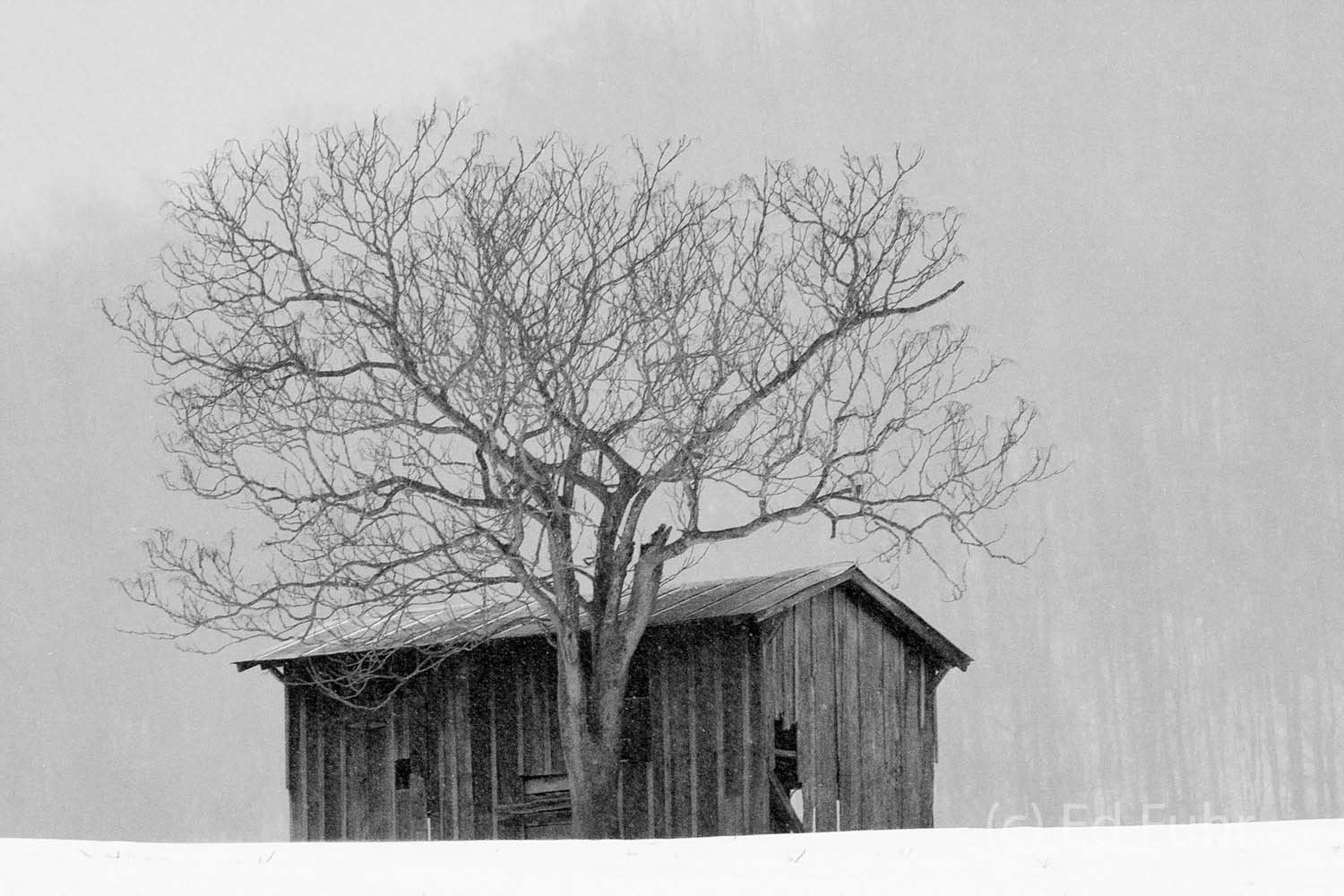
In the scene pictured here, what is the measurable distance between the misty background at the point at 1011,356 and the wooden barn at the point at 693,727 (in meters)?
41.1

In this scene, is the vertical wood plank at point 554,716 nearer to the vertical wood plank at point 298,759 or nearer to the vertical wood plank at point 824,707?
the vertical wood plank at point 824,707

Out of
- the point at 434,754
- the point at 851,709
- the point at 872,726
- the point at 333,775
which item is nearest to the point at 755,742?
the point at 851,709

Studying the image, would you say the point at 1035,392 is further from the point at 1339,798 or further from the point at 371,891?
the point at 371,891

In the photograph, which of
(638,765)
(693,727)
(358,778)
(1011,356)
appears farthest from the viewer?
(1011,356)

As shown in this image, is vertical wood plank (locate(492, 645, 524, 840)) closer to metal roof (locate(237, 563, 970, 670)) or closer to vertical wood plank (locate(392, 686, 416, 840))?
metal roof (locate(237, 563, 970, 670))

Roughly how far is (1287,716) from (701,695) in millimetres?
54414

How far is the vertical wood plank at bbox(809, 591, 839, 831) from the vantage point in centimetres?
1925

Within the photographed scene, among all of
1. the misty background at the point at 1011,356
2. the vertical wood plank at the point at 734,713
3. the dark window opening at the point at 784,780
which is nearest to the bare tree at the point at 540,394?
the vertical wood plank at the point at 734,713

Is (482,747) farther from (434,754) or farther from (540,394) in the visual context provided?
(540,394)

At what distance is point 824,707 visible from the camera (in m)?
19.4

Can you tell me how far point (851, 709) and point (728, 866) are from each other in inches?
404

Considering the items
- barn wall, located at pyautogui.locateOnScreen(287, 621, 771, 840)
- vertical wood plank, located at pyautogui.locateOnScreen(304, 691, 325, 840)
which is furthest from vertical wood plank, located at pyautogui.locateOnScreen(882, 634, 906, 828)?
vertical wood plank, located at pyautogui.locateOnScreen(304, 691, 325, 840)

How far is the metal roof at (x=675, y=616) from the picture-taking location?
18734 millimetres

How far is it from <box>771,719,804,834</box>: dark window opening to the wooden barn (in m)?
0.02
